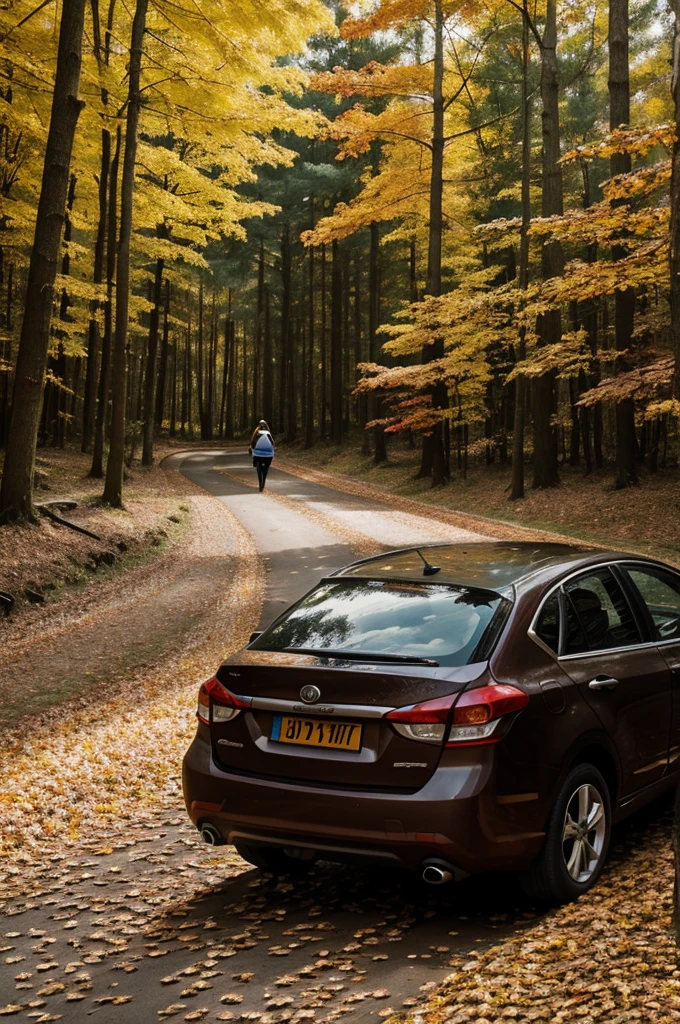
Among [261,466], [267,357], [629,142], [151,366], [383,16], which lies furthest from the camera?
[267,357]

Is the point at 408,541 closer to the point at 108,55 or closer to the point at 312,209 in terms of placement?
the point at 108,55

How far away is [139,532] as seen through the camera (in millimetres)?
17641

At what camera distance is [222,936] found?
13.4ft

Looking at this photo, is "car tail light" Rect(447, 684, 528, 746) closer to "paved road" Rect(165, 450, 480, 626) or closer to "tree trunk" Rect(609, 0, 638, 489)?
"paved road" Rect(165, 450, 480, 626)

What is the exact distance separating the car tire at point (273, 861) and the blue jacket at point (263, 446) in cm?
2283

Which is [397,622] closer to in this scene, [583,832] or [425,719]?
[425,719]

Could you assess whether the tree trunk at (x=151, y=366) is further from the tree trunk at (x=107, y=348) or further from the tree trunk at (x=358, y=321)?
the tree trunk at (x=358, y=321)

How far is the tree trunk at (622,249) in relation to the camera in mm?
20172

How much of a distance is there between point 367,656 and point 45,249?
38.4 feet

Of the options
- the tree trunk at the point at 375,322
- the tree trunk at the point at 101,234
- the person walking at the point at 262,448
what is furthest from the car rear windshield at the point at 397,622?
the tree trunk at the point at 375,322

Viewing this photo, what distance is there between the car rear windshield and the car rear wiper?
0.02 meters

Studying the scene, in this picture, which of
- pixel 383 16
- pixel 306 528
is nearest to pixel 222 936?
pixel 306 528

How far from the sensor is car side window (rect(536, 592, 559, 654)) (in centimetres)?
445

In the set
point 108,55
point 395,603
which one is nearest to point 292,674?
point 395,603
